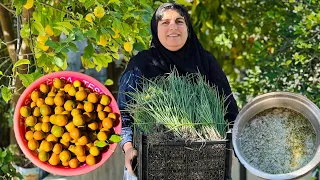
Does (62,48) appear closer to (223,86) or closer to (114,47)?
Result: (114,47)

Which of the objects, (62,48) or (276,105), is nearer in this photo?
(276,105)

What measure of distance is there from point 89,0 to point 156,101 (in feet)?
2.26

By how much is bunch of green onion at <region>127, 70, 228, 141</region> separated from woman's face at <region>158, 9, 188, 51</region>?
258 millimetres

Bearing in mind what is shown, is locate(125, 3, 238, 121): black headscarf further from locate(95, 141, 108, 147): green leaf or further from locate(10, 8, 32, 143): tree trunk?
locate(10, 8, 32, 143): tree trunk

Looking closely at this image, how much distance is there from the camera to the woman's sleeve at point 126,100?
201 centimetres

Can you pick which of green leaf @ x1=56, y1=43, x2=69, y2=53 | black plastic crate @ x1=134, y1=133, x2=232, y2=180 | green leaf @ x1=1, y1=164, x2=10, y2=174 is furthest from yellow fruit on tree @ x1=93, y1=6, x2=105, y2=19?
green leaf @ x1=1, y1=164, x2=10, y2=174

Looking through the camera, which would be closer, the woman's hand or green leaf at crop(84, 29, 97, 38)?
the woman's hand

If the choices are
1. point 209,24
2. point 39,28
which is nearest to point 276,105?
point 39,28

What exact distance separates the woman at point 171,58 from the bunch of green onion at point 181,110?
203 mm

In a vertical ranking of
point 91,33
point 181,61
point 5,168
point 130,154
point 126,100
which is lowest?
point 5,168

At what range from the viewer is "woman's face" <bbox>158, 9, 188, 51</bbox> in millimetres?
2105

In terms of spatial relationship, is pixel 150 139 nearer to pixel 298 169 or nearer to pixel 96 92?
pixel 96 92

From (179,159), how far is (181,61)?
55 cm

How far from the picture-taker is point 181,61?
2.17m
